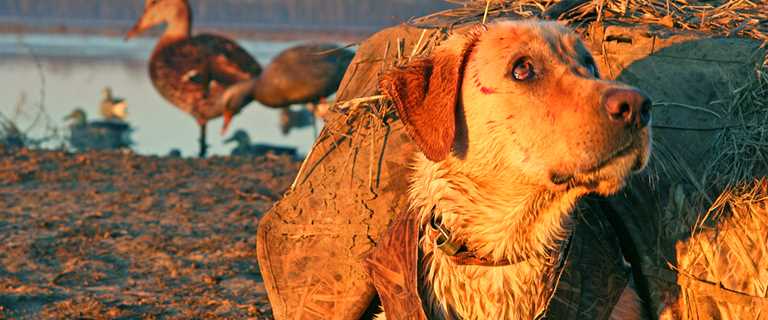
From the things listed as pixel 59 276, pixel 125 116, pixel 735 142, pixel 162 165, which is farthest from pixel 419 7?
pixel 735 142

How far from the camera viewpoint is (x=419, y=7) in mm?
30250

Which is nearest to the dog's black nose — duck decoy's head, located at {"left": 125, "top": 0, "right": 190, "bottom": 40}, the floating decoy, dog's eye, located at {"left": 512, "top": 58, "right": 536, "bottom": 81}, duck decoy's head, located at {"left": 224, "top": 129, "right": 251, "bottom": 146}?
dog's eye, located at {"left": 512, "top": 58, "right": 536, "bottom": 81}

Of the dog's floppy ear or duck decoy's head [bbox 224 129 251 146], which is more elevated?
the dog's floppy ear

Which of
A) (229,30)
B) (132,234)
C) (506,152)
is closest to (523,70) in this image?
(506,152)

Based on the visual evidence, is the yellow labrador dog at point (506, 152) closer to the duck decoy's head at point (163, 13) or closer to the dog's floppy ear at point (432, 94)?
the dog's floppy ear at point (432, 94)

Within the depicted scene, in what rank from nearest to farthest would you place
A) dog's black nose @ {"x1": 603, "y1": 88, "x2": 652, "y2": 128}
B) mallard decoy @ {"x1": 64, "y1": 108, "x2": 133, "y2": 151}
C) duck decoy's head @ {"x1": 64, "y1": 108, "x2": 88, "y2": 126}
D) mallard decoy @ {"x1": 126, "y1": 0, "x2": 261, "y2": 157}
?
dog's black nose @ {"x1": 603, "y1": 88, "x2": 652, "y2": 128} → mallard decoy @ {"x1": 64, "y1": 108, "x2": 133, "y2": 151} → duck decoy's head @ {"x1": 64, "y1": 108, "x2": 88, "y2": 126} → mallard decoy @ {"x1": 126, "y1": 0, "x2": 261, "y2": 157}

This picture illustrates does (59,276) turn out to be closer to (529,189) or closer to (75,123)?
(529,189)

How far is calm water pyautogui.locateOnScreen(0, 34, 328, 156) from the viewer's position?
1403cm

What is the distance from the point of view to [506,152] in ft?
12.9

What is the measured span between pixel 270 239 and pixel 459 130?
1382mm

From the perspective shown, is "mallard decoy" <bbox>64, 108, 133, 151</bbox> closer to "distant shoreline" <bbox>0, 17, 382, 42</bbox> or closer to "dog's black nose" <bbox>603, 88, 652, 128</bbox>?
"dog's black nose" <bbox>603, 88, 652, 128</bbox>

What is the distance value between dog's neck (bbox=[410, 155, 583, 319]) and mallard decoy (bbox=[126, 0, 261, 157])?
10420 mm

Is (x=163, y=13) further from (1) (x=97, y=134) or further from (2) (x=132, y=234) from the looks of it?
(2) (x=132, y=234)

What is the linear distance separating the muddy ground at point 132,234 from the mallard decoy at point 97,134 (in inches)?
99.0
